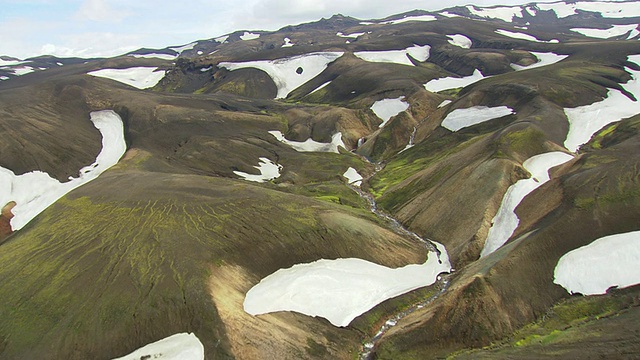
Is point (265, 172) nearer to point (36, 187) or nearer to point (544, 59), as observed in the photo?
point (36, 187)

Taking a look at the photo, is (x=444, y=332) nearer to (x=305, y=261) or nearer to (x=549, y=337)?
(x=549, y=337)

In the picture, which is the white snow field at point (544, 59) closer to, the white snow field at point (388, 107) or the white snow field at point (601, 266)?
the white snow field at point (388, 107)

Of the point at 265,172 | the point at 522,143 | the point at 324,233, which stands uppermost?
the point at 522,143

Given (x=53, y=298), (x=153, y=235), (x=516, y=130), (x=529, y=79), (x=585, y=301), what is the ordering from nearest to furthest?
(x=585, y=301) → (x=53, y=298) → (x=153, y=235) → (x=516, y=130) → (x=529, y=79)

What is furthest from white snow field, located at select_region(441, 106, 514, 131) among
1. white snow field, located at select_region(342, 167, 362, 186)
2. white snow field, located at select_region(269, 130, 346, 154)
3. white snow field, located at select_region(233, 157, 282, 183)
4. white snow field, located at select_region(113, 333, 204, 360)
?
white snow field, located at select_region(113, 333, 204, 360)

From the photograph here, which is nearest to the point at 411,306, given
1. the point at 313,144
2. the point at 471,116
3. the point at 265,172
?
the point at 265,172

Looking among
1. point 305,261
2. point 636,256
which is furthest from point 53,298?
point 636,256
